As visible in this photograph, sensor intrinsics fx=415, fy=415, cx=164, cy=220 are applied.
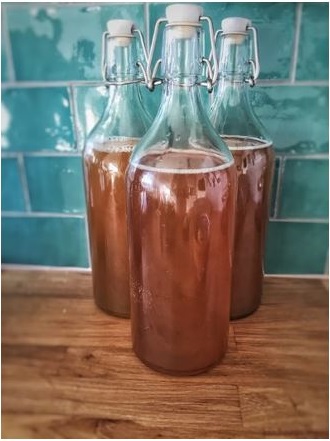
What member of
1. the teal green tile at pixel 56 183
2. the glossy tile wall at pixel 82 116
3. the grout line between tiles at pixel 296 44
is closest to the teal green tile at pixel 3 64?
the glossy tile wall at pixel 82 116

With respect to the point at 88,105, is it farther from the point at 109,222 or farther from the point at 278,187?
the point at 278,187

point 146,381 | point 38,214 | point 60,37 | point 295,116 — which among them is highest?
point 60,37

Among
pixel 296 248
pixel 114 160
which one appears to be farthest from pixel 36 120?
pixel 296 248

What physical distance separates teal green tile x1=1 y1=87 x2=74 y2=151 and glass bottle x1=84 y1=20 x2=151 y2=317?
0.09 meters

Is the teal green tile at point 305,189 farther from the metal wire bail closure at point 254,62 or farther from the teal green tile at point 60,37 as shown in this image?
the teal green tile at point 60,37

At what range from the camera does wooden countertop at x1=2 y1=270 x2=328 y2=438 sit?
0.36 m

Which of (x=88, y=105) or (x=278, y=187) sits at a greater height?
(x=88, y=105)

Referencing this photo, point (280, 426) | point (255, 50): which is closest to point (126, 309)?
point (280, 426)

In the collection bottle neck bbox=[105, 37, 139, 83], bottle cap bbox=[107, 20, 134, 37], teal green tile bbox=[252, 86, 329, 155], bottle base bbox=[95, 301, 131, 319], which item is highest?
bottle cap bbox=[107, 20, 134, 37]

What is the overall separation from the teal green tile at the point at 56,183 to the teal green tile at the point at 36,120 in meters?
0.02

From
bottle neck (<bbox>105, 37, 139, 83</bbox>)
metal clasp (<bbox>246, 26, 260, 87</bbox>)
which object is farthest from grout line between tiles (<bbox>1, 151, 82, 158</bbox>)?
metal clasp (<bbox>246, 26, 260, 87</bbox>)

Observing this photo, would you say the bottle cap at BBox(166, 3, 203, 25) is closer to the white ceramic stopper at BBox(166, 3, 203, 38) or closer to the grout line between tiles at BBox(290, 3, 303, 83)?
the white ceramic stopper at BBox(166, 3, 203, 38)

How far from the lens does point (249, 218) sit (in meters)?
0.46

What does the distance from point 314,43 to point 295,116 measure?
84mm
